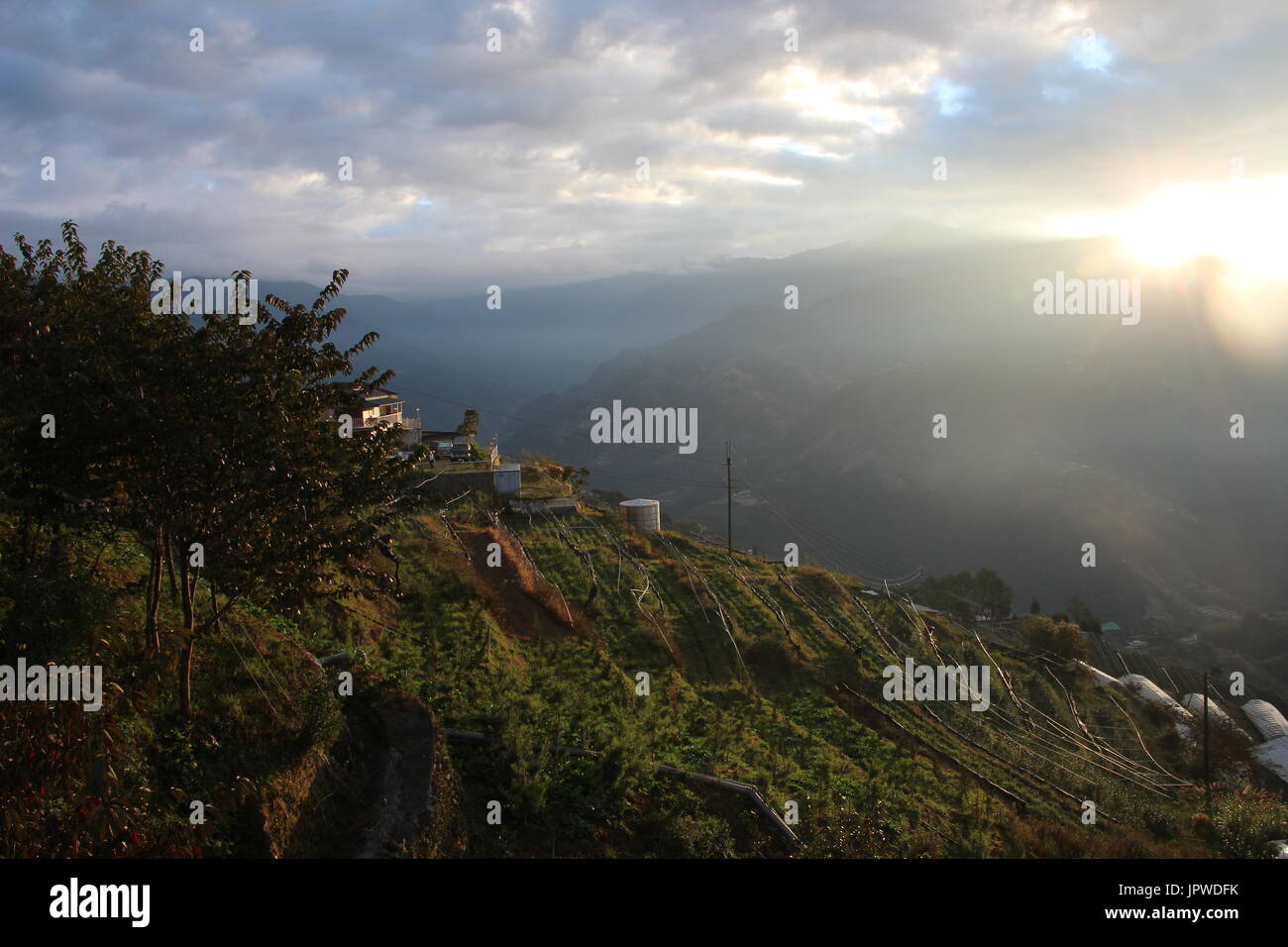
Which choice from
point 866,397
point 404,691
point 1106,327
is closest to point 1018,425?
point 866,397

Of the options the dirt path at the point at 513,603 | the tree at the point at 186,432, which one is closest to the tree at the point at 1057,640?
the dirt path at the point at 513,603

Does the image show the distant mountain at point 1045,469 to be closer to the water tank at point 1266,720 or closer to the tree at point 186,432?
the water tank at point 1266,720

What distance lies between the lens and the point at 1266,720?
29.7 meters

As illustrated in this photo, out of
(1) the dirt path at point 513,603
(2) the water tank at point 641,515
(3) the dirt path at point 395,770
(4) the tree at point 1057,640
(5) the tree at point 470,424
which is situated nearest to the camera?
(3) the dirt path at point 395,770

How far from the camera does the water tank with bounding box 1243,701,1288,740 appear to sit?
28531 mm

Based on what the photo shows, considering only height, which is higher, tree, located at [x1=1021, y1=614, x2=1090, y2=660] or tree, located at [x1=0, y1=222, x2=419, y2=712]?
tree, located at [x1=0, y1=222, x2=419, y2=712]

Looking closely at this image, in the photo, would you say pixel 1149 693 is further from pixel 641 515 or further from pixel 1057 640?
pixel 641 515

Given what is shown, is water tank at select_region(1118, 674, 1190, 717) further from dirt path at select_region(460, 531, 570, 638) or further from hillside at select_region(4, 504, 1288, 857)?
dirt path at select_region(460, 531, 570, 638)

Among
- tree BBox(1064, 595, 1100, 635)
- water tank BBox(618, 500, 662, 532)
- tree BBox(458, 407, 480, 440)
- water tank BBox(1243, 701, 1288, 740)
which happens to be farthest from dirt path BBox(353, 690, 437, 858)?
tree BBox(1064, 595, 1100, 635)

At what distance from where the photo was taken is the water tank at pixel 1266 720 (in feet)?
93.6

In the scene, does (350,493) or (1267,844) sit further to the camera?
(1267,844)

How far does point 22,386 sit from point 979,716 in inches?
768
